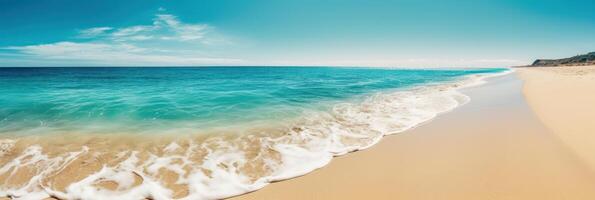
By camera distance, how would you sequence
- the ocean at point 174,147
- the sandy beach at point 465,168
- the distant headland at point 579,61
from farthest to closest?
the distant headland at point 579,61 → the ocean at point 174,147 → the sandy beach at point 465,168

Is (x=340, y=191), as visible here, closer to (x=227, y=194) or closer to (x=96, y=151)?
(x=227, y=194)

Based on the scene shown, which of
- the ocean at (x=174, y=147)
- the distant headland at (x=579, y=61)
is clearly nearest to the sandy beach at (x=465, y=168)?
A: the ocean at (x=174, y=147)

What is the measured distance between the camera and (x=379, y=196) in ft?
10.9

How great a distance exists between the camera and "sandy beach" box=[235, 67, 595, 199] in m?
3.37

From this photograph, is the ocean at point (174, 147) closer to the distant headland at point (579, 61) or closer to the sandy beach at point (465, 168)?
the sandy beach at point (465, 168)

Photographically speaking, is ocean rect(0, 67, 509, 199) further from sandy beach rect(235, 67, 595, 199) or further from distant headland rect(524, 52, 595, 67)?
distant headland rect(524, 52, 595, 67)

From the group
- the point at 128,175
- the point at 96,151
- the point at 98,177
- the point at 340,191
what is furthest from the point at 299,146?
the point at 96,151

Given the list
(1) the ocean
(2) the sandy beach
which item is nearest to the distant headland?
(2) the sandy beach

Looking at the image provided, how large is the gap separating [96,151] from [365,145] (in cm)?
572

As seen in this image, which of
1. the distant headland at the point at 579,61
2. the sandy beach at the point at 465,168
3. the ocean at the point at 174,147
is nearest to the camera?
the sandy beach at the point at 465,168

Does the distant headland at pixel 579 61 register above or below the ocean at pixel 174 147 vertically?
above

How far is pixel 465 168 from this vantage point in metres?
4.05

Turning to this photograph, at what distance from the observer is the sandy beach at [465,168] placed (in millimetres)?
3369

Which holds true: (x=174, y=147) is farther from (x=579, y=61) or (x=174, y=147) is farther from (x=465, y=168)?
(x=579, y=61)
